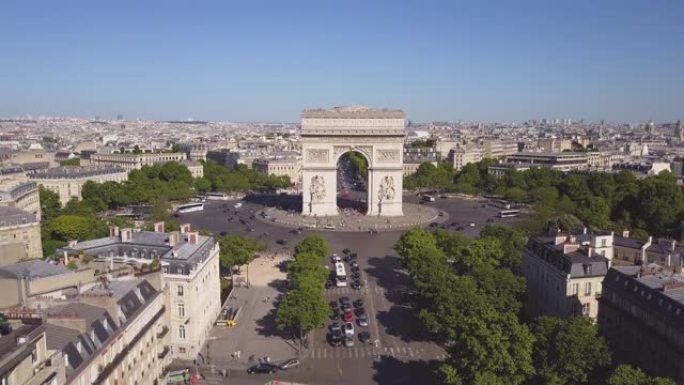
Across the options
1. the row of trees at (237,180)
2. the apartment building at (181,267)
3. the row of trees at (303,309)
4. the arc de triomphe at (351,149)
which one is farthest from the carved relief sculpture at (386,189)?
the apartment building at (181,267)

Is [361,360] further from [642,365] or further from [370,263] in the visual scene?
[370,263]

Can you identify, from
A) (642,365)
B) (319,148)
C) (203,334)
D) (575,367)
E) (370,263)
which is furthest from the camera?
(319,148)

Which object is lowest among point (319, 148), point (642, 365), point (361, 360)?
point (361, 360)

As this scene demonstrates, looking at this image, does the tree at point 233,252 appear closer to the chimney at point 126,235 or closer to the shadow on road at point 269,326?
the shadow on road at point 269,326

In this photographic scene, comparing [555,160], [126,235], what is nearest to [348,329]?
[126,235]

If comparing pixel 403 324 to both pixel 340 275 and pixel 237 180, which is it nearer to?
pixel 340 275

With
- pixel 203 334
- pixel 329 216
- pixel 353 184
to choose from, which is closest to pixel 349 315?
pixel 203 334

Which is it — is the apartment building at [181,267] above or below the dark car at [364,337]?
above

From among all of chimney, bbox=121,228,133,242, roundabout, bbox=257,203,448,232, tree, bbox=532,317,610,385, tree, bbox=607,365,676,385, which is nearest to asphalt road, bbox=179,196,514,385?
roundabout, bbox=257,203,448,232
